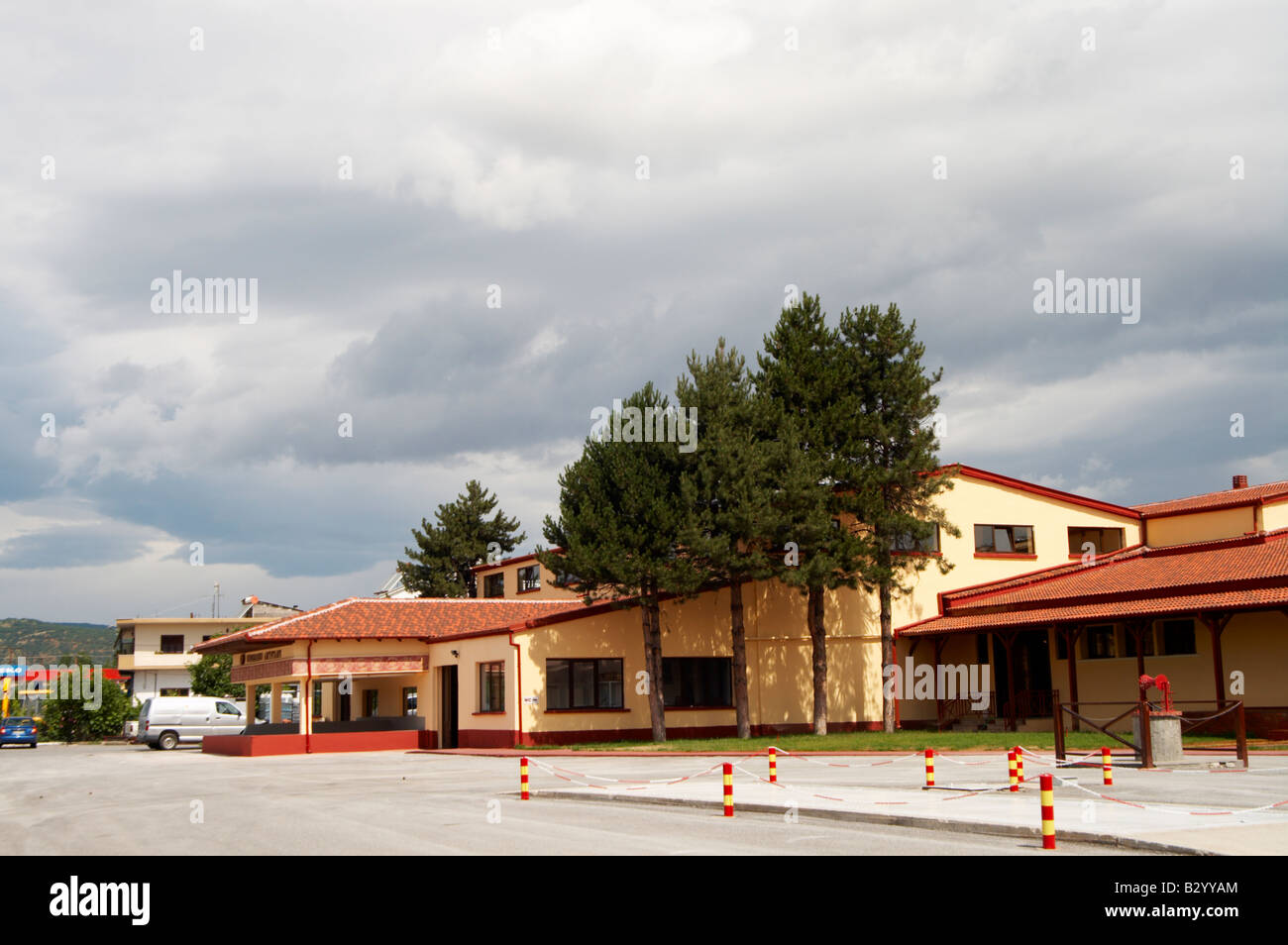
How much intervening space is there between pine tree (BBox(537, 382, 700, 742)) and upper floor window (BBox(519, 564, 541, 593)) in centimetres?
1823

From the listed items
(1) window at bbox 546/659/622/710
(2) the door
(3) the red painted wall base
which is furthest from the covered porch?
(3) the red painted wall base

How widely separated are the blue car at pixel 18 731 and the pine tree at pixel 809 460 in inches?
1539

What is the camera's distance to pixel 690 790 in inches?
764

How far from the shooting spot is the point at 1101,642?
37.7m

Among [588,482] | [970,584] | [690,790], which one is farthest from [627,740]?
[690,790]

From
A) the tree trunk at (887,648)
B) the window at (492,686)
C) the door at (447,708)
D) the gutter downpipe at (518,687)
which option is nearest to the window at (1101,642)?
the tree trunk at (887,648)

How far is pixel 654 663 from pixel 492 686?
18.1 ft

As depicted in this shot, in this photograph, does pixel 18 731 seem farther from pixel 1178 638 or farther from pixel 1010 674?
pixel 1178 638

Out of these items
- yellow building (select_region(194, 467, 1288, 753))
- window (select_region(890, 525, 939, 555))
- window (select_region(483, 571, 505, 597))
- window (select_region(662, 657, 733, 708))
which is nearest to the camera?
yellow building (select_region(194, 467, 1288, 753))

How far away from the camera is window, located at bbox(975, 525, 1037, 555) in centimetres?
4391

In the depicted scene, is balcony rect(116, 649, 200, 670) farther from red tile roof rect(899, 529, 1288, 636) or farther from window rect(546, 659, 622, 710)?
red tile roof rect(899, 529, 1288, 636)

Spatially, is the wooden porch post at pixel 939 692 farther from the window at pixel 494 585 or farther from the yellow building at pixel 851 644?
the window at pixel 494 585
